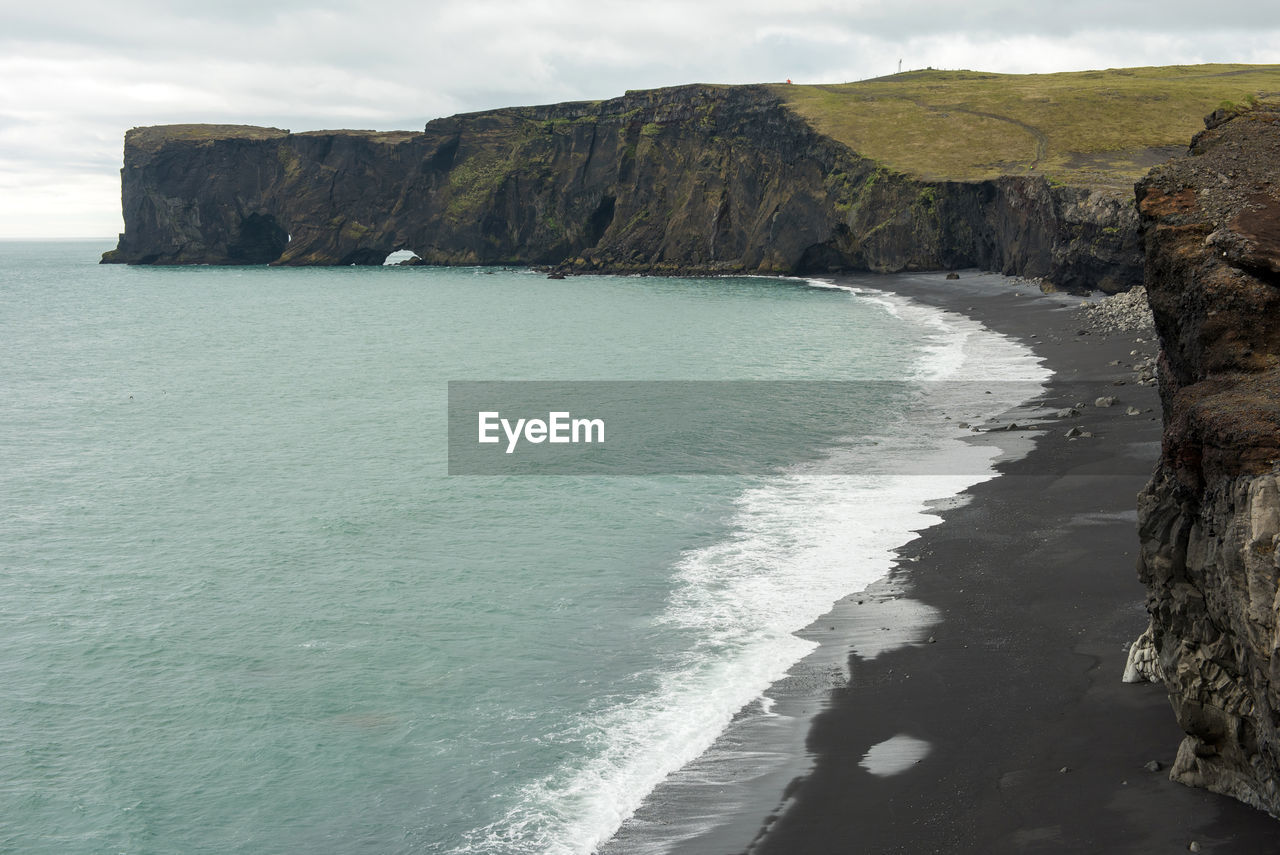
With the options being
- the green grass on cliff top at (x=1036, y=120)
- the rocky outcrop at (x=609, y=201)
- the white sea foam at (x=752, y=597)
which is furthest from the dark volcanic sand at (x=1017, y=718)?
the green grass on cliff top at (x=1036, y=120)

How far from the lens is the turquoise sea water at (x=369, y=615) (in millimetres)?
14539

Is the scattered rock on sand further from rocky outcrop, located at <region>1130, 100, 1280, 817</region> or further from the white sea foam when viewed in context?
rocky outcrop, located at <region>1130, 100, 1280, 817</region>

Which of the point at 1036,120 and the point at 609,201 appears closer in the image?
the point at 1036,120

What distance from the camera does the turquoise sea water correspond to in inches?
572

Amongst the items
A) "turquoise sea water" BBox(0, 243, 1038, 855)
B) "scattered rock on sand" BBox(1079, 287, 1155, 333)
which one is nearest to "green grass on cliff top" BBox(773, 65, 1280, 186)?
"scattered rock on sand" BBox(1079, 287, 1155, 333)

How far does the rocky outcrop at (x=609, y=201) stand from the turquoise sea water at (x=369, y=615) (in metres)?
46.4

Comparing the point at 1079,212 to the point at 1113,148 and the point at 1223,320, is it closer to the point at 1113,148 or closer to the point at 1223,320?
the point at 1113,148

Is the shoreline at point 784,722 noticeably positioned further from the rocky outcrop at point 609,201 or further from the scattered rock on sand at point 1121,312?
the rocky outcrop at point 609,201

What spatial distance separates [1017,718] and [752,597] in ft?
24.3

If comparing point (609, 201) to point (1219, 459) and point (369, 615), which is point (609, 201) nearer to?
point (369, 615)

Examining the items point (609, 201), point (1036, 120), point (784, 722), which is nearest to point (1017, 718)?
point (784, 722)

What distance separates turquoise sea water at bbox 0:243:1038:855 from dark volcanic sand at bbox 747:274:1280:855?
1.96 meters

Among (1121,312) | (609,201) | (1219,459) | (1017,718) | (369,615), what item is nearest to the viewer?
(1219,459)

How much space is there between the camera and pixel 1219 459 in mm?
10773
